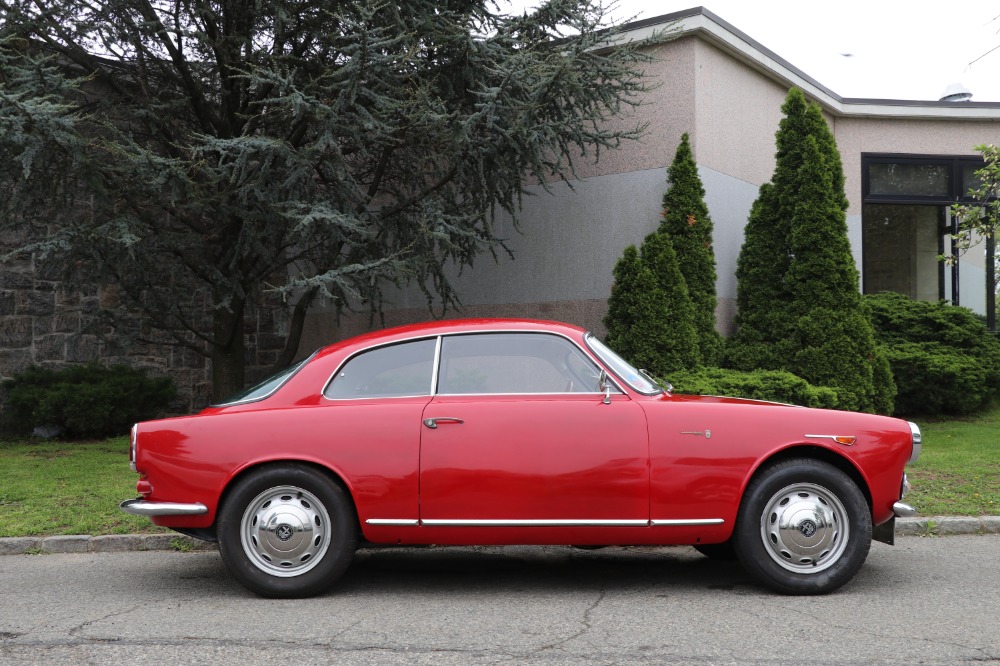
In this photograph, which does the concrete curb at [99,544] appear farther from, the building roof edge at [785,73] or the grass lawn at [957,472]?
the building roof edge at [785,73]

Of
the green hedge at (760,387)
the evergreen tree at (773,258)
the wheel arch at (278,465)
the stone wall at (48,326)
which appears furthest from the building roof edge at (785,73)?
the wheel arch at (278,465)

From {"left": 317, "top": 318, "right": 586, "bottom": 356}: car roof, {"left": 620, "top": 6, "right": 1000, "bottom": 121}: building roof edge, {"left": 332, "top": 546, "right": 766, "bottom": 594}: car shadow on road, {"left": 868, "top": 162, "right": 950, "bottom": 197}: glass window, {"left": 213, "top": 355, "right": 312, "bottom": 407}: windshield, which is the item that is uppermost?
{"left": 620, "top": 6, "right": 1000, "bottom": 121}: building roof edge

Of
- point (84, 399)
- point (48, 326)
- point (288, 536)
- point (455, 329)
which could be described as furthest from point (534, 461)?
point (48, 326)

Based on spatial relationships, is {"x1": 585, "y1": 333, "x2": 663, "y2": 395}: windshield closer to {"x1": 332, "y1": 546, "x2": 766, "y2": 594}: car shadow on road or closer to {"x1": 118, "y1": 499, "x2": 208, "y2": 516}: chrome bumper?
{"x1": 332, "y1": 546, "x2": 766, "y2": 594}: car shadow on road

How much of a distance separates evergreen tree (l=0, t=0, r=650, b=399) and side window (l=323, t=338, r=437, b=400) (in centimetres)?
335

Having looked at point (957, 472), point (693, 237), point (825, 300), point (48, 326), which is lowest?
point (957, 472)

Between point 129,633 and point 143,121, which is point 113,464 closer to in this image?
point 143,121

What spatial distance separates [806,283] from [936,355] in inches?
107

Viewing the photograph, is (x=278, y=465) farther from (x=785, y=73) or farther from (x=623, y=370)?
(x=785, y=73)

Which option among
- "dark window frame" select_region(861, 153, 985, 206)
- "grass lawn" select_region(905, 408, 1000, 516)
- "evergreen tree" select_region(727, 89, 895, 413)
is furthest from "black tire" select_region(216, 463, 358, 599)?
"dark window frame" select_region(861, 153, 985, 206)

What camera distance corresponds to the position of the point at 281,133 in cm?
987

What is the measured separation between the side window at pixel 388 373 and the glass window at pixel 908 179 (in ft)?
40.7

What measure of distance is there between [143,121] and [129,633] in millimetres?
7949

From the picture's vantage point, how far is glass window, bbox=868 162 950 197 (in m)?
15.6
